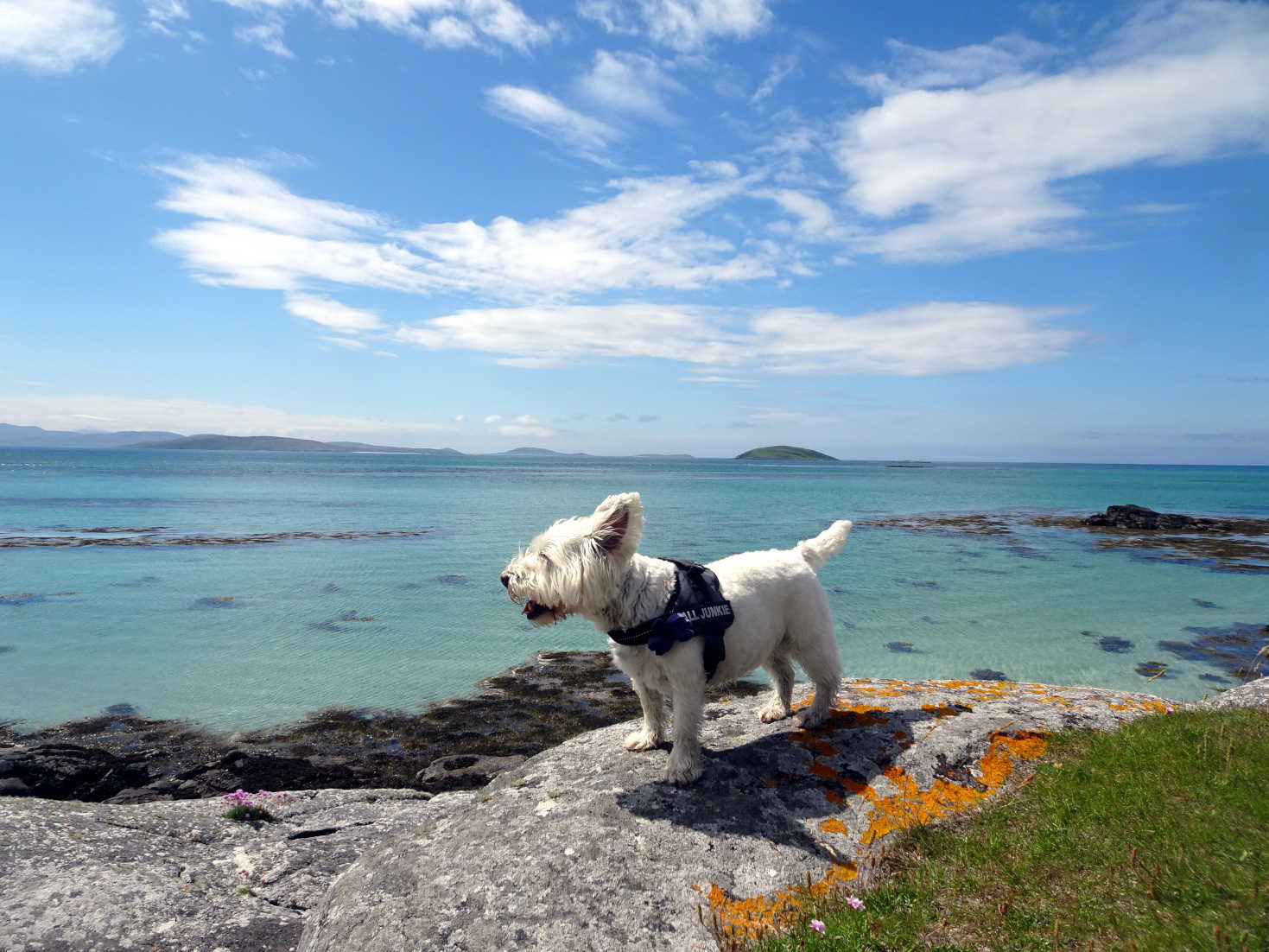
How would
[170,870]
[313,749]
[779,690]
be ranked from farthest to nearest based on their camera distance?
[313,749]
[779,690]
[170,870]

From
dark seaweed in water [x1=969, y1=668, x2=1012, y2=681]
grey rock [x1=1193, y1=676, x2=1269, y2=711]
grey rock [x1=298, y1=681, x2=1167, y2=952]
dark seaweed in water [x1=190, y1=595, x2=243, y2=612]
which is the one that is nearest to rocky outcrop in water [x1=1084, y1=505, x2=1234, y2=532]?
dark seaweed in water [x1=969, y1=668, x2=1012, y2=681]

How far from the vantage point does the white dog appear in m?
5.17

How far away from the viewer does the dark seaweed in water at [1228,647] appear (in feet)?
47.3

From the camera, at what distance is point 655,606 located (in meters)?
5.32

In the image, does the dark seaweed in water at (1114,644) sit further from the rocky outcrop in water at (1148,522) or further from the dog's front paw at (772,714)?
the rocky outcrop in water at (1148,522)

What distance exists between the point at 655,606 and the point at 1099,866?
3081mm

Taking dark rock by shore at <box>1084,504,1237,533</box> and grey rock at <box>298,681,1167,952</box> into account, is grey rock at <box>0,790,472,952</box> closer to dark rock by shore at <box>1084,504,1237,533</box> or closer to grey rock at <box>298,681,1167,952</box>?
grey rock at <box>298,681,1167,952</box>

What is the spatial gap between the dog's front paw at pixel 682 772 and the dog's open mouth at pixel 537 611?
145 cm

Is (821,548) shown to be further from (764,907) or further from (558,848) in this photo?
(558,848)

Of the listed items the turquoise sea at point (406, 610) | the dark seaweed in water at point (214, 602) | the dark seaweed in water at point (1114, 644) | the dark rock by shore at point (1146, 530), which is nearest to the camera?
the turquoise sea at point (406, 610)

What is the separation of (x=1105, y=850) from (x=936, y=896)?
974 millimetres

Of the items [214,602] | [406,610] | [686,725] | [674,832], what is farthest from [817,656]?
[214,602]

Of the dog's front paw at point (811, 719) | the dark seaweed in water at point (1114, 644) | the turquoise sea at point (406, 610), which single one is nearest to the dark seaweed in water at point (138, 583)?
the turquoise sea at point (406, 610)

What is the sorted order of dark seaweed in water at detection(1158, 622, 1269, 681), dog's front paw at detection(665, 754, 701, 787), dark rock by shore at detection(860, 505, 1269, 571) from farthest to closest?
dark rock by shore at detection(860, 505, 1269, 571) < dark seaweed in water at detection(1158, 622, 1269, 681) < dog's front paw at detection(665, 754, 701, 787)
